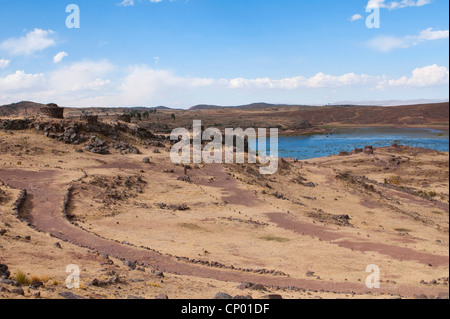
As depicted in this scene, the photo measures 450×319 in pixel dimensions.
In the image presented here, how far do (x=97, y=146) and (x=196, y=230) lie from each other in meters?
19.5

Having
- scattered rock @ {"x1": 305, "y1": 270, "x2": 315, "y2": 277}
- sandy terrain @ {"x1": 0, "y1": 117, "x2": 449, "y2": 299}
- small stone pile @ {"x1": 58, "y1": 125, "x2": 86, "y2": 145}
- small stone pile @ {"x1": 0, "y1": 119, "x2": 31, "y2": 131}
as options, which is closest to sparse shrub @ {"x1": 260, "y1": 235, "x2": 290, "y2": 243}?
sandy terrain @ {"x1": 0, "y1": 117, "x2": 449, "y2": 299}

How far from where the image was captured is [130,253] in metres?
15.5

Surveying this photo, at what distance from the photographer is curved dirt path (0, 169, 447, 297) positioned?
13.7 m

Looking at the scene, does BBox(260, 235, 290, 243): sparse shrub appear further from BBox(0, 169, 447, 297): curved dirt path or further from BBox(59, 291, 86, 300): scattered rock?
BBox(59, 291, 86, 300): scattered rock

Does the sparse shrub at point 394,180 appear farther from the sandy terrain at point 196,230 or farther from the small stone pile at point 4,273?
the small stone pile at point 4,273

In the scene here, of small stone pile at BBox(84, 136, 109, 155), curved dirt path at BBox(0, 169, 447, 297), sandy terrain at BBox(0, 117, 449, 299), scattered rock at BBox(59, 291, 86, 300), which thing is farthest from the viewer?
small stone pile at BBox(84, 136, 109, 155)

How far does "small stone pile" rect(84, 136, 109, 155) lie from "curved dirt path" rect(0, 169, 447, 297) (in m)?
11.8

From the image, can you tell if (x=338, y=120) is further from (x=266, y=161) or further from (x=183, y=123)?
(x=266, y=161)

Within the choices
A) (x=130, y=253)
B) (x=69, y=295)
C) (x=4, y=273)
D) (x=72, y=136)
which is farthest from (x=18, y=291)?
(x=72, y=136)

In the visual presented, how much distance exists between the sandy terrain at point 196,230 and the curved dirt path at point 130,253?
7 cm

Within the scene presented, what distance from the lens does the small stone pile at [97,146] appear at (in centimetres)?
3562

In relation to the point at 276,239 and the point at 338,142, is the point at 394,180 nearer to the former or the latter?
the point at 276,239
